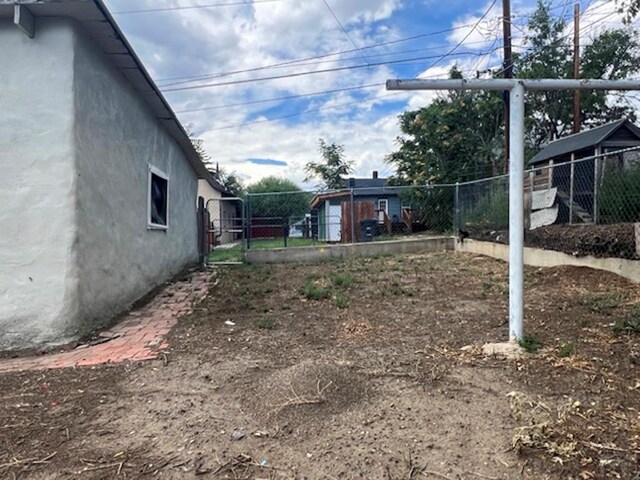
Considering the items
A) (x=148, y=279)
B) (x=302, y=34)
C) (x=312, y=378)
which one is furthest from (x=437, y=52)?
(x=312, y=378)

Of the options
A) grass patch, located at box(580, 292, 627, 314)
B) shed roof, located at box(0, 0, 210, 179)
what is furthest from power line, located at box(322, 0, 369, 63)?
grass patch, located at box(580, 292, 627, 314)

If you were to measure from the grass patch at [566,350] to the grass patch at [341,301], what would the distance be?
8.49ft

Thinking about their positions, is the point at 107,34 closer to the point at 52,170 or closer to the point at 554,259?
the point at 52,170

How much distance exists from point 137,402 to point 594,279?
591 cm

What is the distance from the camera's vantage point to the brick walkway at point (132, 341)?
354cm

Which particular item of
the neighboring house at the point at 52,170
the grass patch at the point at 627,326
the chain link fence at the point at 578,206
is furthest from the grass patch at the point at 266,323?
the chain link fence at the point at 578,206

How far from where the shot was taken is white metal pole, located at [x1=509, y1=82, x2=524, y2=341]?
130 inches

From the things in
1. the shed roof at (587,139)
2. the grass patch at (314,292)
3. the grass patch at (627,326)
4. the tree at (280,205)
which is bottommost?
the grass patch at (314,292)

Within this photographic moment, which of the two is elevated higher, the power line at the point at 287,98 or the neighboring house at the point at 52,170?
the power line at the point at 287,98

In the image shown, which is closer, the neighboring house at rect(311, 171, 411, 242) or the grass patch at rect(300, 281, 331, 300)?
the grass patch at rect(300, 281, 331, 300)

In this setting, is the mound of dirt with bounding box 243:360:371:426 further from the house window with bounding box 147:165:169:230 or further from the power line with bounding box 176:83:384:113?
the power line with bounding box 176:83:384:113

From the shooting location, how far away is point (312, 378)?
2.78 metres

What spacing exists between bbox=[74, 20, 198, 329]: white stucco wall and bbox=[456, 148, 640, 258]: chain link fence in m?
Answer: 6.81

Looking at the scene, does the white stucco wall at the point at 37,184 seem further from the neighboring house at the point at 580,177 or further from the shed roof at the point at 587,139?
the shed roof at the point at 587,139
